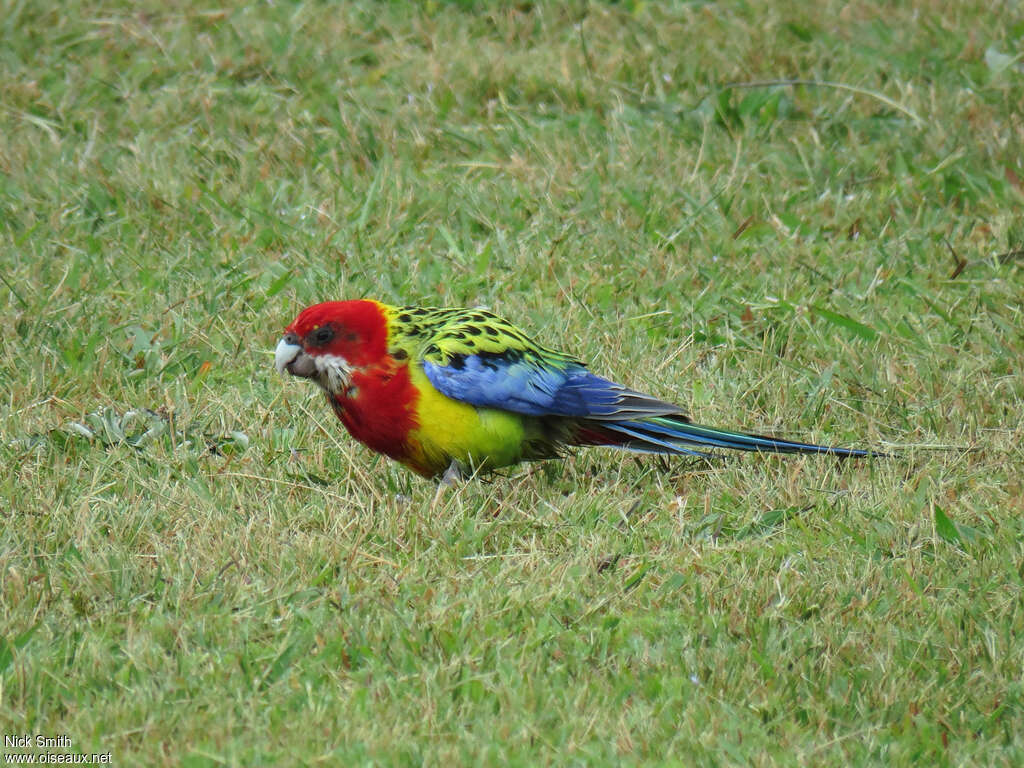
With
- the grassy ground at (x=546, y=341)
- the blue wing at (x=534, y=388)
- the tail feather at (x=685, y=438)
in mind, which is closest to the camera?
the grassy ground at (x=546, y=341)

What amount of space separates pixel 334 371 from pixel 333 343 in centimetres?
8

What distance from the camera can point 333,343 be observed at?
4.28m

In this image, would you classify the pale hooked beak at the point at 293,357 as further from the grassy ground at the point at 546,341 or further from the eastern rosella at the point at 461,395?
the grassy ground at the point at 546,341

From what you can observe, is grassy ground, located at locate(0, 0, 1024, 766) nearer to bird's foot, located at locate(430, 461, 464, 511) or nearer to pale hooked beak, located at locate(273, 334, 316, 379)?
Answer: bird's foot, located at locate(430, 461, 464, 511)

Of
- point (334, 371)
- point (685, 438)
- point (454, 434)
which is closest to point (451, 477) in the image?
point (454, 434)

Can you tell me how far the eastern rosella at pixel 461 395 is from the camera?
4223 mm

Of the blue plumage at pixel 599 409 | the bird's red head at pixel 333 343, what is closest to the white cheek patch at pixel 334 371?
the bird's red head at pixel 333 343

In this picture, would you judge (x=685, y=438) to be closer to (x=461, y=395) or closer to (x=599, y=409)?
(x=599, y=409)

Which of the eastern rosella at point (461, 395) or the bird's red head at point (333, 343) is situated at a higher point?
the bird's red head at point (333, 343)

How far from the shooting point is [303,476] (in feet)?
14.6

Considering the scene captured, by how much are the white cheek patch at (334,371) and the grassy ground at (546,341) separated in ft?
0.95

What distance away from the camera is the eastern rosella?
422cm

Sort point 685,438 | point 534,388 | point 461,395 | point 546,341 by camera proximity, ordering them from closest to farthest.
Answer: point 461,395
point 534,388
point 685,438
point 546,341

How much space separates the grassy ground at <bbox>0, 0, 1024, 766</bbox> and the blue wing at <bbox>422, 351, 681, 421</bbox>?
245 millimetres
